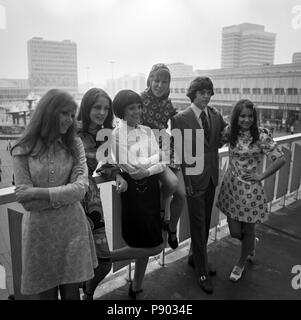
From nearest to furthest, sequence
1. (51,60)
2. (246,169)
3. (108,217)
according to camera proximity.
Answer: (108,217)
(246,169)
(51,60)

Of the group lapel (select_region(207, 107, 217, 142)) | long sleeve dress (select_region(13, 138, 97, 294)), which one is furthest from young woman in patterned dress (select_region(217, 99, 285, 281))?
long sleeve dress (select_region(13, 138, 97, 294))

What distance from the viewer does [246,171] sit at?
1971 millimetres

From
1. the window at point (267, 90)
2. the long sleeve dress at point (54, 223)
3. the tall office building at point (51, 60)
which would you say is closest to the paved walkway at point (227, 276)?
the long sleeve dress at point (54, 223)

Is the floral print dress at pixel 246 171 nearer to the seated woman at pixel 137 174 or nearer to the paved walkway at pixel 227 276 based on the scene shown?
the paved walkway at pixel 227 276

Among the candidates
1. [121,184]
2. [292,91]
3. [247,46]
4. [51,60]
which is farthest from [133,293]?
[292,91]

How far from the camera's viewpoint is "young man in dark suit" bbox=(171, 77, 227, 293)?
6.17 feet

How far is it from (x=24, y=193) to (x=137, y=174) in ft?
1.90

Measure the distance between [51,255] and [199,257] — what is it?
1.14 meters

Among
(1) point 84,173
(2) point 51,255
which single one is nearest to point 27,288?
(2) point 51,255

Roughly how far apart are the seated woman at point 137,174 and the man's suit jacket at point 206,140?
1.04 ft

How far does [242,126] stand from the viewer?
1937 mm

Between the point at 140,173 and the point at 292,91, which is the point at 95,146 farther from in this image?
the point at 292,91

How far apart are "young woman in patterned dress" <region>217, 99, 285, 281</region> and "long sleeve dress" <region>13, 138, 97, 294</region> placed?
1119 mm

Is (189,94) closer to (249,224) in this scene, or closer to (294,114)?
(249,224)
